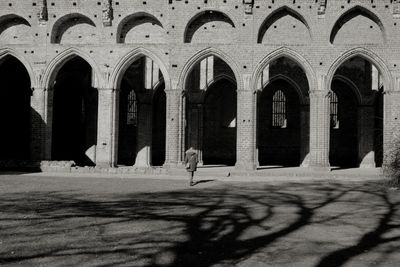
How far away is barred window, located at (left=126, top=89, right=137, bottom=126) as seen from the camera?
94.0 feet

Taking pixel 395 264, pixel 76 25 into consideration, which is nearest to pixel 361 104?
pixel 76 25

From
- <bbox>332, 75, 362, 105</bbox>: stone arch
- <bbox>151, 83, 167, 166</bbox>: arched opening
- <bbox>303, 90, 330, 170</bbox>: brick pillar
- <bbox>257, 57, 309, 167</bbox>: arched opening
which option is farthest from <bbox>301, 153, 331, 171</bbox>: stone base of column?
<bbox>151, 83, 167, 166</bbox>: arched opening

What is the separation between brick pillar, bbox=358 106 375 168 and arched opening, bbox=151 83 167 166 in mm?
11324

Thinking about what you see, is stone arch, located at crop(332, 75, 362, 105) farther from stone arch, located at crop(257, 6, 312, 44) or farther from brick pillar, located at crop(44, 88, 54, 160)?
brick pillar, located at crop(44, 88, 54, 160)

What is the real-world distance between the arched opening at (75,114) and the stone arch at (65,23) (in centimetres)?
293

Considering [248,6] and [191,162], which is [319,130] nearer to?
[248,6]

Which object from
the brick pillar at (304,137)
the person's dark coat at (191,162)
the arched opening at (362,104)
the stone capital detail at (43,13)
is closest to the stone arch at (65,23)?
the stone capital detail at (43,13)

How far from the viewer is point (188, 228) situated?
310 inches

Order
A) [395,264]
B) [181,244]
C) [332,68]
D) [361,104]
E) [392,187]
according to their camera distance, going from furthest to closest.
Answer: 1. [361,104]
2. [332,68]
3. [392,187]
4. [181,244]
5. [395,264]

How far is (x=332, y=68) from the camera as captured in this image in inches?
841

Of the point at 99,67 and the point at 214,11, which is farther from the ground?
the point at 214,11

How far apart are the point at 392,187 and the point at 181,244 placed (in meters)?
10.2

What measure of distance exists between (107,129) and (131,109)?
6.81 m

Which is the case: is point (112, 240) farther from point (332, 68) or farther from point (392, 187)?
point (332, 68)
